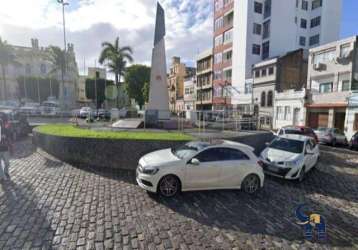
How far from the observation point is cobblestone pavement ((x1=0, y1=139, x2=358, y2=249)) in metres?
3.86

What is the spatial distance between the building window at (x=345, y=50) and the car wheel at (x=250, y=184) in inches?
921

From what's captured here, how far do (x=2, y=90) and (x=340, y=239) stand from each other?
6722cm

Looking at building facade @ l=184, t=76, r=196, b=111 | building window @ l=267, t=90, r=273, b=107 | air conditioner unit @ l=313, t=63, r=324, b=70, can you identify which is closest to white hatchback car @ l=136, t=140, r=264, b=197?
air conditioner unit @ l=313, t=63, r=324, b=70

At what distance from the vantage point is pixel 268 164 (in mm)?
7812

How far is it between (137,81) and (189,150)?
4107cm

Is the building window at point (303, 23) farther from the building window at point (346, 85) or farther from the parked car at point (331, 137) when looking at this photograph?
the parked car at point (331, 137)

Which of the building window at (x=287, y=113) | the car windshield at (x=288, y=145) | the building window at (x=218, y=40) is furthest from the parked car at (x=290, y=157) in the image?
the building window at (x=218, y=40)

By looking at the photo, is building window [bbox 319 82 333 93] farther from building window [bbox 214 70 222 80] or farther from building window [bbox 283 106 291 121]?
building window [bbox 214 70 222 80]

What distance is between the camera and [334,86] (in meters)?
23.7

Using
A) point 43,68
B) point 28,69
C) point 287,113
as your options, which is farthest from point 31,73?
point 287,113

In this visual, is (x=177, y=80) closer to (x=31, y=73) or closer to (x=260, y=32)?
(x=260, y=32)

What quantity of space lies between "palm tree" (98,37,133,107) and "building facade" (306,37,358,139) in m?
26.8

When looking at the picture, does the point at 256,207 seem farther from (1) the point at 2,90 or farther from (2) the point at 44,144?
(1) the point at 2,90

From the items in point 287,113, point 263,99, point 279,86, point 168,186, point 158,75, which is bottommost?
point 168,186
